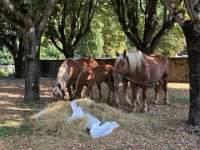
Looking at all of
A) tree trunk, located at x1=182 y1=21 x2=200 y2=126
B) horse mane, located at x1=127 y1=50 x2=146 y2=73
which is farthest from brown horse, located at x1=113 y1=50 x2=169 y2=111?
tree trunk, located at x1=182 y1=21 x2=200 y2=126

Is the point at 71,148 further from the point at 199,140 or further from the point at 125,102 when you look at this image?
the point at 125,102

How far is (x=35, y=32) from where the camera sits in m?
13.8

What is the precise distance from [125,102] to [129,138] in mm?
5222

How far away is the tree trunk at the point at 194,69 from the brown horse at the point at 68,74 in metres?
4.04

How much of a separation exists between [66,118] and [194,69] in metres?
3.05

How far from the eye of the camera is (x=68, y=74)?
12.7 m

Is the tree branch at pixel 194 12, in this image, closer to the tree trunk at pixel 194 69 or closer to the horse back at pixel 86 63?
the tree trunk at pixel 194 69

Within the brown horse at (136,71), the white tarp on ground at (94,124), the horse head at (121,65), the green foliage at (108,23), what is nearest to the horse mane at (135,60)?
the brown horse at (136,71)

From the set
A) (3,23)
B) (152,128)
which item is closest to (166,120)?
(152,128)

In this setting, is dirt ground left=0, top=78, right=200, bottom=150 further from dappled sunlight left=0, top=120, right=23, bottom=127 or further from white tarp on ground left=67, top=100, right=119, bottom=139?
white tarp on ground left=67, top=100, right=119, bottom=139

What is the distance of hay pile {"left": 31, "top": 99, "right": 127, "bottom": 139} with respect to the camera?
8.53 m

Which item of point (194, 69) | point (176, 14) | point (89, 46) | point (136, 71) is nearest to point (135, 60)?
point (136, 71)

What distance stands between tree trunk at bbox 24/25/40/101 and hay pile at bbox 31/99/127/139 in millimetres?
4129

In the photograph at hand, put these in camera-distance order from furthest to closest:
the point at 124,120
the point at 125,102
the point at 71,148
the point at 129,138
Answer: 1. the point at 125,102
2. the point at 124,120
3. the point at 129,138
4. the point at 71,148
